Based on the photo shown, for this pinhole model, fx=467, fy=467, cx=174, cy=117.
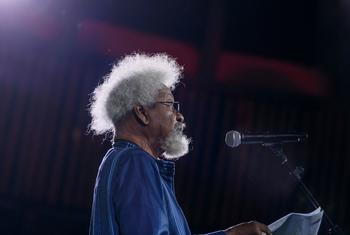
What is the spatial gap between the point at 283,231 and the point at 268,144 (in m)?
0.44

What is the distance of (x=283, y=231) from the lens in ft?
7.00

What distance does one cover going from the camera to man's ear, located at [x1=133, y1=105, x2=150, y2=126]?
1.96 m

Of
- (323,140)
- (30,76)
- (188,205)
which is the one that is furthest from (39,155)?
(323,140)

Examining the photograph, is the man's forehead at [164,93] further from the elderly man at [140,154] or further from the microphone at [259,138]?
the microphone at [259,138]

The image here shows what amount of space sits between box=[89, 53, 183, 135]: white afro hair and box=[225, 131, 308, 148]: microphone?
1.23 feet

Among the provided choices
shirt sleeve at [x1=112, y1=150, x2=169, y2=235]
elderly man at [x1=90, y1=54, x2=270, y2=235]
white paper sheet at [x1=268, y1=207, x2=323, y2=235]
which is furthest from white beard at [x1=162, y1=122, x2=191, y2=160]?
white paper sheet at [x1=268, y1=207, x2=323, y2=235]

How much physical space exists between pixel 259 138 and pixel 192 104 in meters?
3.58

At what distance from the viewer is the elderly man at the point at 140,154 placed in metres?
1.63

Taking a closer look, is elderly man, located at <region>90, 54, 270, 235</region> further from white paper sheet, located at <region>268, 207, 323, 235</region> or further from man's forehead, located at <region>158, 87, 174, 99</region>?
white paper sheet, located at <region>268, 207, 323, 235</region>

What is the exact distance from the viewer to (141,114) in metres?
1.97

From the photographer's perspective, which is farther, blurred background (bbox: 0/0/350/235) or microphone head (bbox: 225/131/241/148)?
→ blurred background (bbox: 0/0/350/235)

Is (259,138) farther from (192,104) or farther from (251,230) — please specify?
(192,104)

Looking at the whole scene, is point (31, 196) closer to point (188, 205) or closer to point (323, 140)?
point (188, 205)

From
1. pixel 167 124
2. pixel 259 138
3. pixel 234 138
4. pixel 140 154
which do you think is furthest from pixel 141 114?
pixel 259 138
